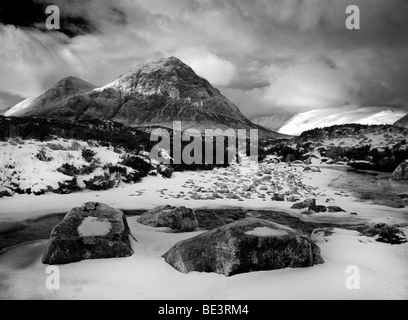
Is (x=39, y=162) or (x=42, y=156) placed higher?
(x=42, y=156)

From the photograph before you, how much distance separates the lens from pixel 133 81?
118812 millimetres

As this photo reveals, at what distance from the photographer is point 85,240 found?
4227 mm

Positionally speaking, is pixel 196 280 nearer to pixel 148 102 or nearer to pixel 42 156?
pixel 42 156

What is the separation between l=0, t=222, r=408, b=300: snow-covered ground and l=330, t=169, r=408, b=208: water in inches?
254

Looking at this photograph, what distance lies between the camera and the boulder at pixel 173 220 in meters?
6.14

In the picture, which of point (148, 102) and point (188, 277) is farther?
point (148, 102)

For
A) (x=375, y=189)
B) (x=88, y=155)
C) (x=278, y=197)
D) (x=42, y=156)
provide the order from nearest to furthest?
(x=278, y=197) → (x=42, y=156) → (x=88, y=155) → (x=375, y=189)

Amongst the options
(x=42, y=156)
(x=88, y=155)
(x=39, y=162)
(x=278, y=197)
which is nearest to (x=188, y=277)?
(x=278, y=197)

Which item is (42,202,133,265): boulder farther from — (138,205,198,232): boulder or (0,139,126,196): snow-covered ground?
(0,139,126,196): snow-covered ground

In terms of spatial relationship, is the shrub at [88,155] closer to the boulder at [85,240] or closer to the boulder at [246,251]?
the boulder at [85,240]

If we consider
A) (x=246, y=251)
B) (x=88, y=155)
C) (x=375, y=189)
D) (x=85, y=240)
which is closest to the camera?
(x=246, y=251)

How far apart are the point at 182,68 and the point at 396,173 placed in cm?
12413

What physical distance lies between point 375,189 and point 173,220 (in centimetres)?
1039
